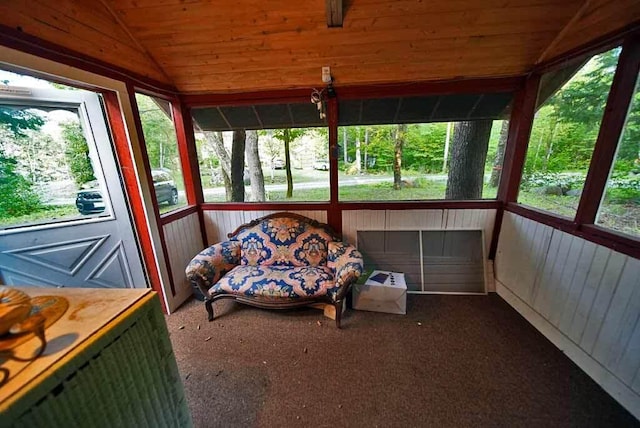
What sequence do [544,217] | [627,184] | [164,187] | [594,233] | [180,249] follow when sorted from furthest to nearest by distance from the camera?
1. [180,249]
2. [164,187]
3. [544,217]
4. [594,233]
5. [627,184]

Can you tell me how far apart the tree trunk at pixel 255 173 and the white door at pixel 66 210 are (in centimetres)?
122

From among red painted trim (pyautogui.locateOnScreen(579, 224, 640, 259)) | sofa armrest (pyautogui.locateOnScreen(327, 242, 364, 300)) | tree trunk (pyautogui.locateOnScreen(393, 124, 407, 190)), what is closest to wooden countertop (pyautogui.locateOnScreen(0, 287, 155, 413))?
sofa armrest (pyautogui.locateOnScreen(327, 242, 364, 300))

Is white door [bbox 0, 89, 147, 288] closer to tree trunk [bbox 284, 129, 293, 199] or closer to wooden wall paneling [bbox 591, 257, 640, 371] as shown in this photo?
tree trunk [bbox 284, 129, 293, 199]

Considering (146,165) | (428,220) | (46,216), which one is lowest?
(428,220)

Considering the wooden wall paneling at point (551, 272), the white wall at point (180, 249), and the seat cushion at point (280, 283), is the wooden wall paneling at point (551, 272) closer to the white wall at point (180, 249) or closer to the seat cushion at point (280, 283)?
the seat cushion at point (280, 283)

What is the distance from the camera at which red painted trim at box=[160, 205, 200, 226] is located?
2256mm

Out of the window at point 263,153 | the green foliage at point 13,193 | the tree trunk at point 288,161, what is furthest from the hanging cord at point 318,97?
the green foliage at point 13,193

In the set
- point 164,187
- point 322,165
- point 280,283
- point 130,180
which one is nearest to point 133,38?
point 130,180

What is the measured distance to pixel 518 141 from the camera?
2182 millimetres

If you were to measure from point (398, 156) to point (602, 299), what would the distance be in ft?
5.90

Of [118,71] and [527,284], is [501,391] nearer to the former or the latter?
[527,284]

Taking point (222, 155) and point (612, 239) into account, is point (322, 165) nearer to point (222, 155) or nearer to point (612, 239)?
point (222, 155)

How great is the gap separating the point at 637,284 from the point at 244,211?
118 inches

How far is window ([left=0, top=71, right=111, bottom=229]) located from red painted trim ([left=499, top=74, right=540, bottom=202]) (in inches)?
137
